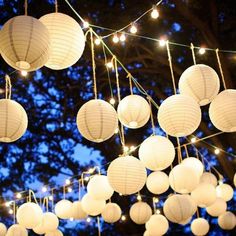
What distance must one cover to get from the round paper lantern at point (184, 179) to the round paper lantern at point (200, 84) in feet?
2.47

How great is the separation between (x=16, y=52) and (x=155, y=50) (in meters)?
3.73

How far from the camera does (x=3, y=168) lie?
9320mm

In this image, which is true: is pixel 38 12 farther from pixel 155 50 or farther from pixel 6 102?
pixel 6 102

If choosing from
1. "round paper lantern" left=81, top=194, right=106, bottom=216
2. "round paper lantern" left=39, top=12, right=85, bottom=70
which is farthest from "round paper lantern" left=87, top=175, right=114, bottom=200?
"round paper lantern" left=39, top=12, right=85, bottom=70

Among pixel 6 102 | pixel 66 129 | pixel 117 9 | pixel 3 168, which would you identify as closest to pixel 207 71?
pixel 6 102

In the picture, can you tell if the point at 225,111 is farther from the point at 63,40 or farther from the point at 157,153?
the point at 63,40

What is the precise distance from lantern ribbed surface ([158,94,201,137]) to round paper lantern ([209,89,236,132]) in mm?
204

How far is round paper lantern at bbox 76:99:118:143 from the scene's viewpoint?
104 inches

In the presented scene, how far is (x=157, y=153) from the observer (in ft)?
10.1

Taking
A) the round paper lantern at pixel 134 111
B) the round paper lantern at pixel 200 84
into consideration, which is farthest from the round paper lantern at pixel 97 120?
the round paper lantern at pixel 200 84

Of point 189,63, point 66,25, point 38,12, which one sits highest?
point 38,12

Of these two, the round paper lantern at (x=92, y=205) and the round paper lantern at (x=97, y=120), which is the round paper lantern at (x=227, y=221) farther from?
the round paper lantern at (x=97, y=120)

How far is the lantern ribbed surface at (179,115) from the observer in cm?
265

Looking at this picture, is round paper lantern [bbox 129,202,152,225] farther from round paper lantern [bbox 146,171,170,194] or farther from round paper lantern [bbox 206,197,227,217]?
round paper lantern [bbox 206,197,227,217]
